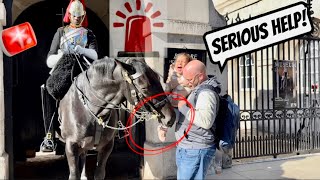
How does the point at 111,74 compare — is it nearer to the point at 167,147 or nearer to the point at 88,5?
the point at 167,147

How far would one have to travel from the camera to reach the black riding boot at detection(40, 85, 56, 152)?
14.4 ft

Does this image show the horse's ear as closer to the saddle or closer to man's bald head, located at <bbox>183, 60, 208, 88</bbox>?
man's bald head, located at <bbox>183, 60, 208, 88</bbox>

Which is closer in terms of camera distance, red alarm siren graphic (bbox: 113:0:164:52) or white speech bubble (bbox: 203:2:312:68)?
red alarm siren graphic (bbox: 113:0:164:52)

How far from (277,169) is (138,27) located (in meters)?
4.53

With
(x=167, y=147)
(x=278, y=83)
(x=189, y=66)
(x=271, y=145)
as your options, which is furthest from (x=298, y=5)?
(x=189, y=66)

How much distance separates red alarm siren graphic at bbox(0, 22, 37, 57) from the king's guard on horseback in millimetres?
892

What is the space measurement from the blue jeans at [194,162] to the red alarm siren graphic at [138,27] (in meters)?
3.27

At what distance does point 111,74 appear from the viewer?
351cm

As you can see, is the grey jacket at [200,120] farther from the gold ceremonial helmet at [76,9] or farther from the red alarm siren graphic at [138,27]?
the red alarm siren graphic at [138,27]

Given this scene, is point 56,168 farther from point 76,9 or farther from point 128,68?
point 128,68

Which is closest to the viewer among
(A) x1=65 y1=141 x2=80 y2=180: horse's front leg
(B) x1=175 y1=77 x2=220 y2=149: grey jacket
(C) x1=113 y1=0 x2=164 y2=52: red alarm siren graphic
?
(B) x1=175 y1=77 x2=220 y2=149: grey jacket

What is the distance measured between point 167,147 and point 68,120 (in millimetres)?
2241

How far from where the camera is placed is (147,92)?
3.24 meters

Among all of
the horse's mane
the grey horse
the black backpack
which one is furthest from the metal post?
the black backpack
